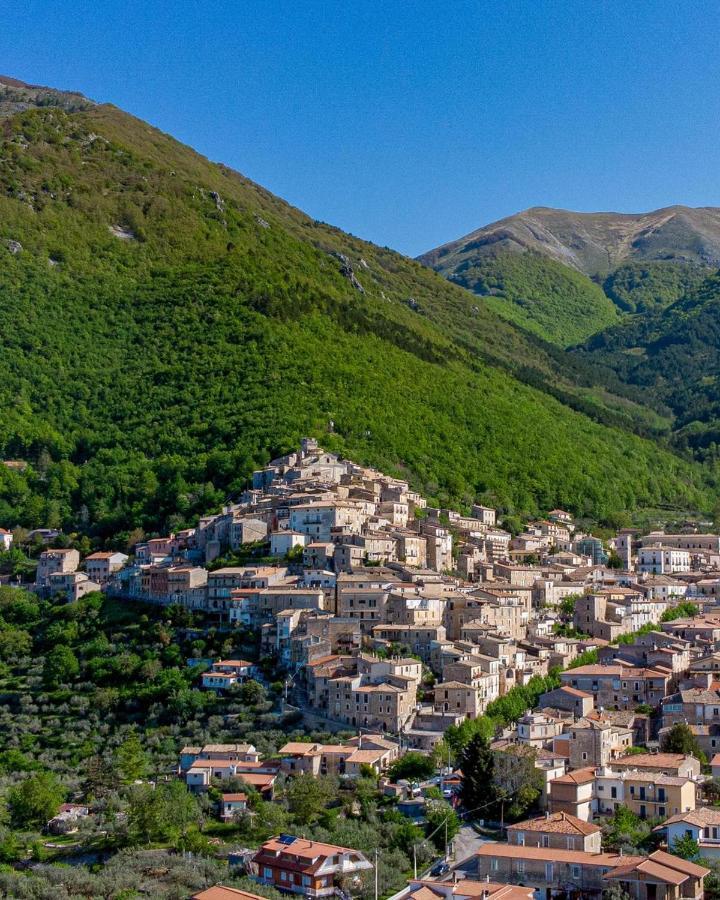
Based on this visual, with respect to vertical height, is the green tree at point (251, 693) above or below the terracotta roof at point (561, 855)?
above

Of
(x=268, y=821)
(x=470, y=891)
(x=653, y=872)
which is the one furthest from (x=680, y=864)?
(x=268, y=821)

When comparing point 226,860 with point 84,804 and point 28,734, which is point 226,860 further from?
point 28,734

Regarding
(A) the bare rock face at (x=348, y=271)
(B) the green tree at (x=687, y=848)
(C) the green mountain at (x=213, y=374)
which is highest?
(A) the bare rock face at (x=348, y=271)

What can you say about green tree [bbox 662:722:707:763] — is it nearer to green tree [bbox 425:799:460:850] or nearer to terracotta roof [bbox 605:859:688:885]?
green tree [bbox 425:799:460:850]

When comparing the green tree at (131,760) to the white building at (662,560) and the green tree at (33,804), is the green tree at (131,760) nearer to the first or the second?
the green tree at (33,804)

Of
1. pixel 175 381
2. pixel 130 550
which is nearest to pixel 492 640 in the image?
pixel 130 550

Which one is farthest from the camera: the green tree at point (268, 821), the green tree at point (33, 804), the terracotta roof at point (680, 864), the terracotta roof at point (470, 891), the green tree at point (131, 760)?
the green tree at point (131, 760)

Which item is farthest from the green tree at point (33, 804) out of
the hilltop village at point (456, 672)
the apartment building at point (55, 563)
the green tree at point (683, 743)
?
the apartment building at point (55, 563)
